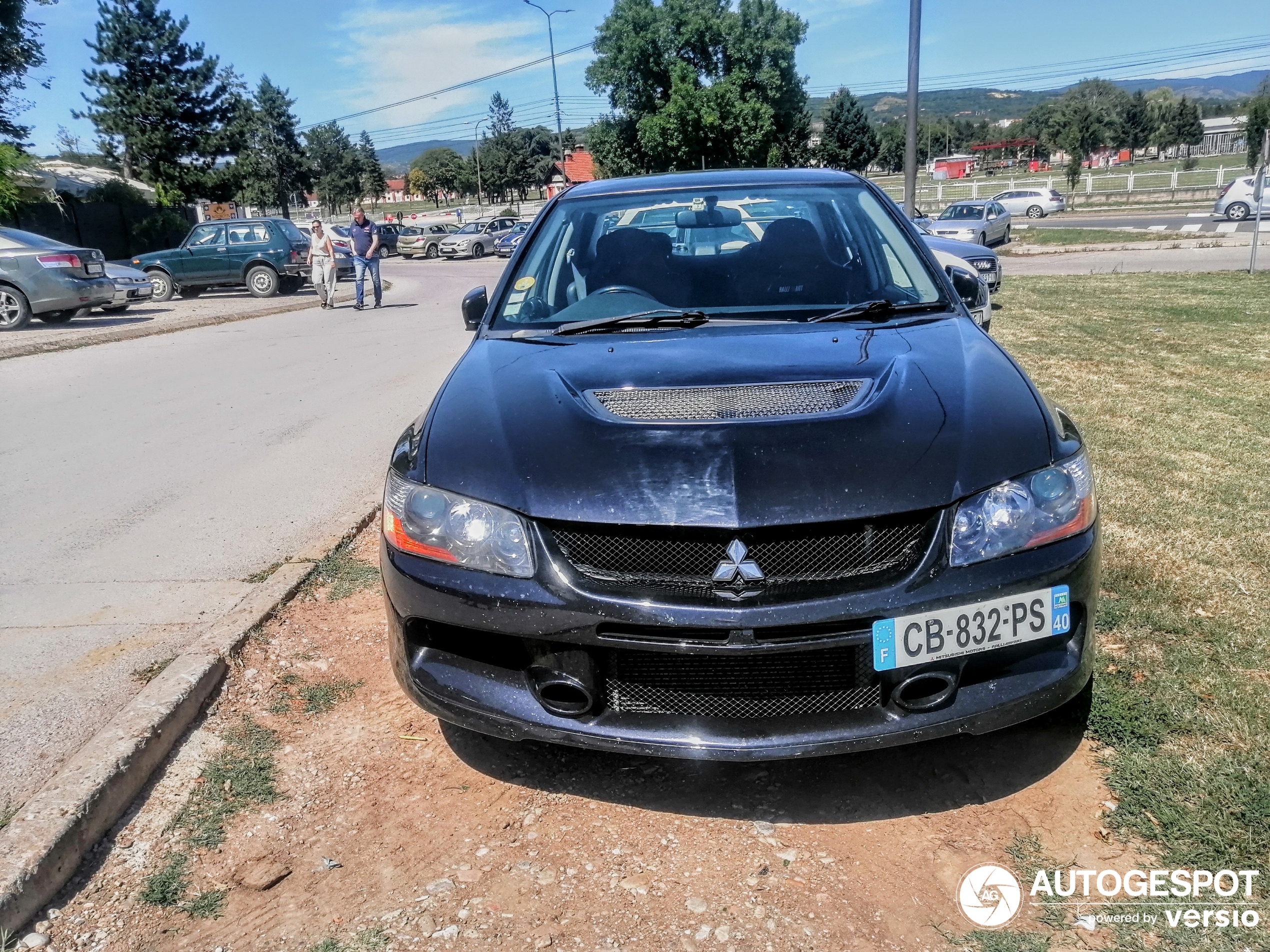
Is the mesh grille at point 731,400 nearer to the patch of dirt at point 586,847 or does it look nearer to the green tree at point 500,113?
the patch of dirt at point 586,847

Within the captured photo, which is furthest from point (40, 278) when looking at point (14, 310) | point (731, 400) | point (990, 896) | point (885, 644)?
point (990, 896)

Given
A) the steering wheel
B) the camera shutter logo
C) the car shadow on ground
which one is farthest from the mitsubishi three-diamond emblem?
the steering wheel

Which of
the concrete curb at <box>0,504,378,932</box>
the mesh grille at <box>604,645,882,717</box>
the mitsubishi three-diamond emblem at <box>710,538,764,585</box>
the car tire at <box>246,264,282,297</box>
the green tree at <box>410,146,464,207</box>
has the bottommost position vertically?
the car tire at <box>246,264,282,297</box>

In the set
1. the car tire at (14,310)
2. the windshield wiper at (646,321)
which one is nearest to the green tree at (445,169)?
the car tire at (14,310)

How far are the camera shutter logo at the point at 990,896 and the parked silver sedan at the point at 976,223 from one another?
25.8m

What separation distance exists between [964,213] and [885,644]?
30656mm

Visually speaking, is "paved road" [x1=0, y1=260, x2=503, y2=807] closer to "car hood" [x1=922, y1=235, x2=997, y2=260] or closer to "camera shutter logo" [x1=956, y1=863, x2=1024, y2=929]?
"camera shutter logo" [x1=956, y1=863, x2=1024, y2=929]

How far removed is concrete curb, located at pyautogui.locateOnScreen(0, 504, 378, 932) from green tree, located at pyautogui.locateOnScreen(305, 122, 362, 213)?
98478 millimetres

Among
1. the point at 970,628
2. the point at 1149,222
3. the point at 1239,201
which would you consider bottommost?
the point at 1149,222

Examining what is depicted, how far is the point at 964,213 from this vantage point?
30172mm

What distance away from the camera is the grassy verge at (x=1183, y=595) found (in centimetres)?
240

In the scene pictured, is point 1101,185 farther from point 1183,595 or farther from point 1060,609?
point 1060,609

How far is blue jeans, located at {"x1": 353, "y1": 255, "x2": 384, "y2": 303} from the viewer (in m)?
18.0

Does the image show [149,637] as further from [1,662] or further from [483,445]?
[483,445]
